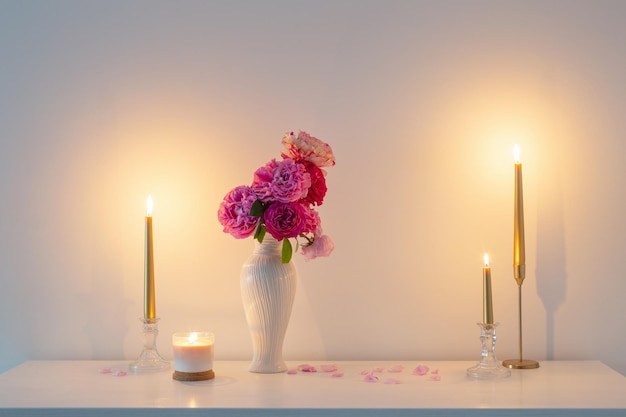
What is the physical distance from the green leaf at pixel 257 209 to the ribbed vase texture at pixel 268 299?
0.09m

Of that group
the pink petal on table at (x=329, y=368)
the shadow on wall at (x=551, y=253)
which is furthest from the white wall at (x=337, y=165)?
the pink petal on table at (x=329, y=368)

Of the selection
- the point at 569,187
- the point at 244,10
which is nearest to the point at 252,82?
the point at 244,10

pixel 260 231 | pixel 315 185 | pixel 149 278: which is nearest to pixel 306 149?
pixel 315 185

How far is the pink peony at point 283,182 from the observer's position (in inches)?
55.2

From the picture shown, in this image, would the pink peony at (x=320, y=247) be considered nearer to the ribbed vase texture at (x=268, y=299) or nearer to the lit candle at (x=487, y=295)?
the ribbed vase texture at (x=268, y=299)

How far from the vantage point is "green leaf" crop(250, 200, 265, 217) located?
1430 mm

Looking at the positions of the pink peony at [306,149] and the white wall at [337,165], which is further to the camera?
the white wall at [337,165]

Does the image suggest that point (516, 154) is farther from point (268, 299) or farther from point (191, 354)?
point (191, 354)

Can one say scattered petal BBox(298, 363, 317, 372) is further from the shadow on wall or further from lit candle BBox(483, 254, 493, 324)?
the shadow on wall

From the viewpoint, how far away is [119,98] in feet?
5.61

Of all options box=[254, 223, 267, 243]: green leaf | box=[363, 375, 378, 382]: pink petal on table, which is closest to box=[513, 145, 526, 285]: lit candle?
box=[363, 375, 378, 382]: pink petal on table

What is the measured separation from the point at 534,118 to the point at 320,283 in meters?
0.57

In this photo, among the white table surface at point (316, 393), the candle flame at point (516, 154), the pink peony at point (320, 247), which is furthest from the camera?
the candle flame at point (516, 154)

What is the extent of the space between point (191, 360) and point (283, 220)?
30 cm
